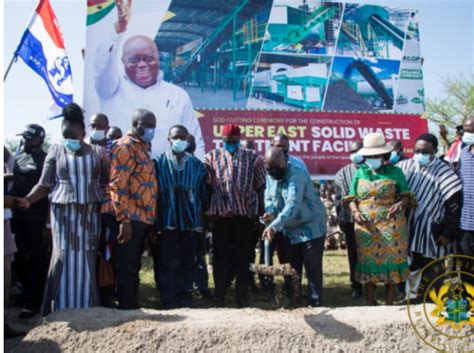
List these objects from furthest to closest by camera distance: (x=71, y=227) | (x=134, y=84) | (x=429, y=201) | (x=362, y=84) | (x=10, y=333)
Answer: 1. (x=362, y=84)
2. (x=134, y=84)
3. (x=429, y=201)
4. (x=71, y=227)
5. (x=10, y=333)

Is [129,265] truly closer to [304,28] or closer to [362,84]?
[304,28]

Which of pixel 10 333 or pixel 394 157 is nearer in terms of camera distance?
pixel 10 333

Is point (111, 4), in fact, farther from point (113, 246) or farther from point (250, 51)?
point (113, 246)

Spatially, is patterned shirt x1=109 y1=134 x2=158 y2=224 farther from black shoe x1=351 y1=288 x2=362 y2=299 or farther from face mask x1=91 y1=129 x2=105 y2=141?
black shoe x1=351 y1=288 x2=362 y2=299

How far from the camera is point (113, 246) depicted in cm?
459

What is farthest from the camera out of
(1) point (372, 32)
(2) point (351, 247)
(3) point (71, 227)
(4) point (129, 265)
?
(1) point (372, 32)

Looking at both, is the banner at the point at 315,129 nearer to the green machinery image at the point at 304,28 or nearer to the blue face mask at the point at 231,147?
the green machinery image at the point at 304,28

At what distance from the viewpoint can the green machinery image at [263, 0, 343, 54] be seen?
1209 cm

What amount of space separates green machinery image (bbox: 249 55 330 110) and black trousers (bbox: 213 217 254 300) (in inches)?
287

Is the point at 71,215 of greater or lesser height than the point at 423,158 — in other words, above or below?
below

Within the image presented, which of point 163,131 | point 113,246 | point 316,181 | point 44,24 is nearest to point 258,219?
point 113,246

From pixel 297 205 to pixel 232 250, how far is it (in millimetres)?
839

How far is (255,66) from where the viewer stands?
1185 centimetres

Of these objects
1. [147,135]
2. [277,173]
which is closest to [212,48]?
[147,135]
